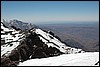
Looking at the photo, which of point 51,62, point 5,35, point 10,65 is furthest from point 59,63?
point 5,35

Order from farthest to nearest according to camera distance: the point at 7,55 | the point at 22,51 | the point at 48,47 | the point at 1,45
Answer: the point at 48,47
the point at 1,45
the point at 22,51
the point at 7,55

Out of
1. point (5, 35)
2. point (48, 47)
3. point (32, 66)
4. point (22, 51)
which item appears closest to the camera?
point (32, 66)

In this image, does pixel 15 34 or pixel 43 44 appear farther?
pixel 15 34

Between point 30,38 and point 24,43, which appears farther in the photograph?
point 30,38

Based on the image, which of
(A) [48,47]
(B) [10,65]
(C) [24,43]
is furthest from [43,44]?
(B) [10,65]

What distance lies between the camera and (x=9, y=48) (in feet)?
196

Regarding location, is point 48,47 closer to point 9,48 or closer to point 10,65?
point 9,48

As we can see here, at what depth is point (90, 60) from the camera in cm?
4269

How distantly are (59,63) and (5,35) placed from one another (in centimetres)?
3773

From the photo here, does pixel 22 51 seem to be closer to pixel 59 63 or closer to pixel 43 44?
pixel 43 44

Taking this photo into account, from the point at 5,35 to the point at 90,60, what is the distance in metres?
41.2

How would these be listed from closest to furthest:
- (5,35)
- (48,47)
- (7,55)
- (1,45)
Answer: (7,55) → (1,45) → (48,47) → (5,35)

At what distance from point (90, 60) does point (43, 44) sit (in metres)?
30.3

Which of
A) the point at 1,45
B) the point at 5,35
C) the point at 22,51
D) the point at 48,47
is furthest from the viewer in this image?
the point at 5,35
